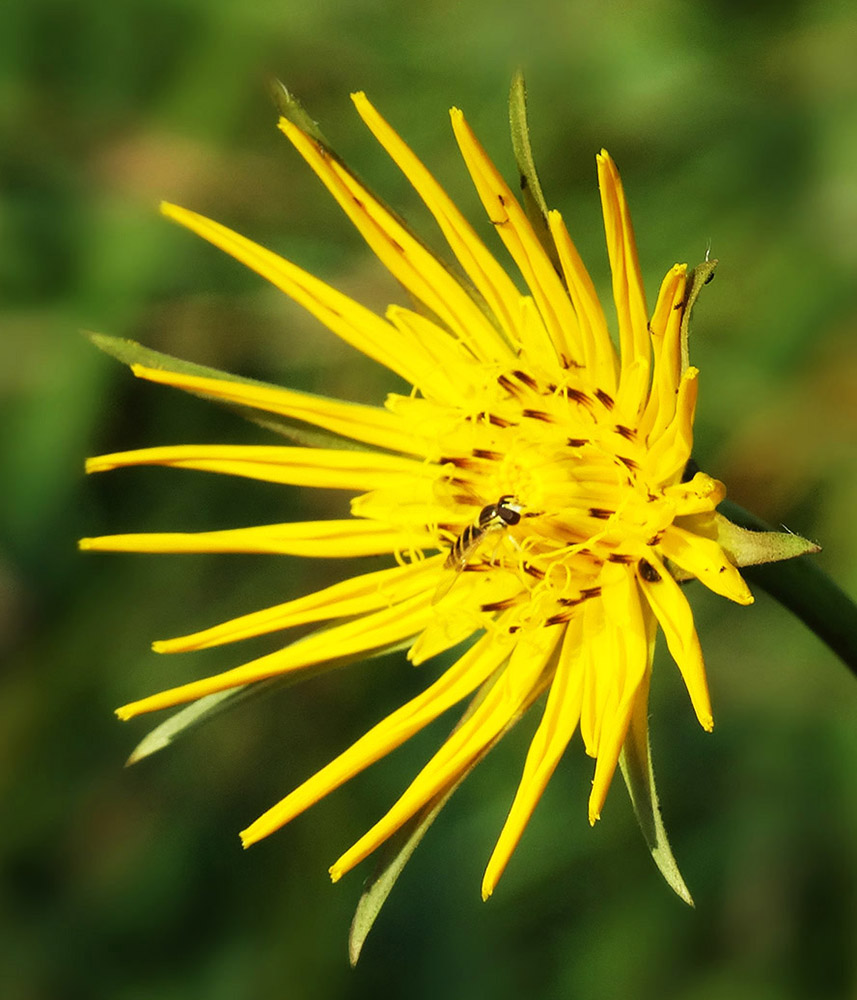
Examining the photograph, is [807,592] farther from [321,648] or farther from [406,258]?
[406,258]

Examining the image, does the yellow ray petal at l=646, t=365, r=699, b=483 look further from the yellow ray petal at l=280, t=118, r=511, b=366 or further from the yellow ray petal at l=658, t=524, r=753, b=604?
the yellow ray petal at l=280, t=118, r=511, b=366

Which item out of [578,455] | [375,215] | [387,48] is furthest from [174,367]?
[387,48]

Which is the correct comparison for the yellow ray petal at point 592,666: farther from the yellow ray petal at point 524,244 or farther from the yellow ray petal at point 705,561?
the yellow ray petal at point 524,244

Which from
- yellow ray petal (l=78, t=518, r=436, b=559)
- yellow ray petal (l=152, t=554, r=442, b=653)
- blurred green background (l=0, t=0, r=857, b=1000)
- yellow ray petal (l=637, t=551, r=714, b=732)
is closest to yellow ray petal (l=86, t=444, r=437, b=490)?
yellow ray petal (l=78, t=518, r=436, b=559)

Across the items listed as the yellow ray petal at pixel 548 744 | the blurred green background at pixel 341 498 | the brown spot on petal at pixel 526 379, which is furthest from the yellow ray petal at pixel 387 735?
the blurred green background at pixel 341 498

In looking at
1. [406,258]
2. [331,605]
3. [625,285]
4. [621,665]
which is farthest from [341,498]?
[625,285]

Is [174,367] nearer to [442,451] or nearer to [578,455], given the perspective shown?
[442,451]
